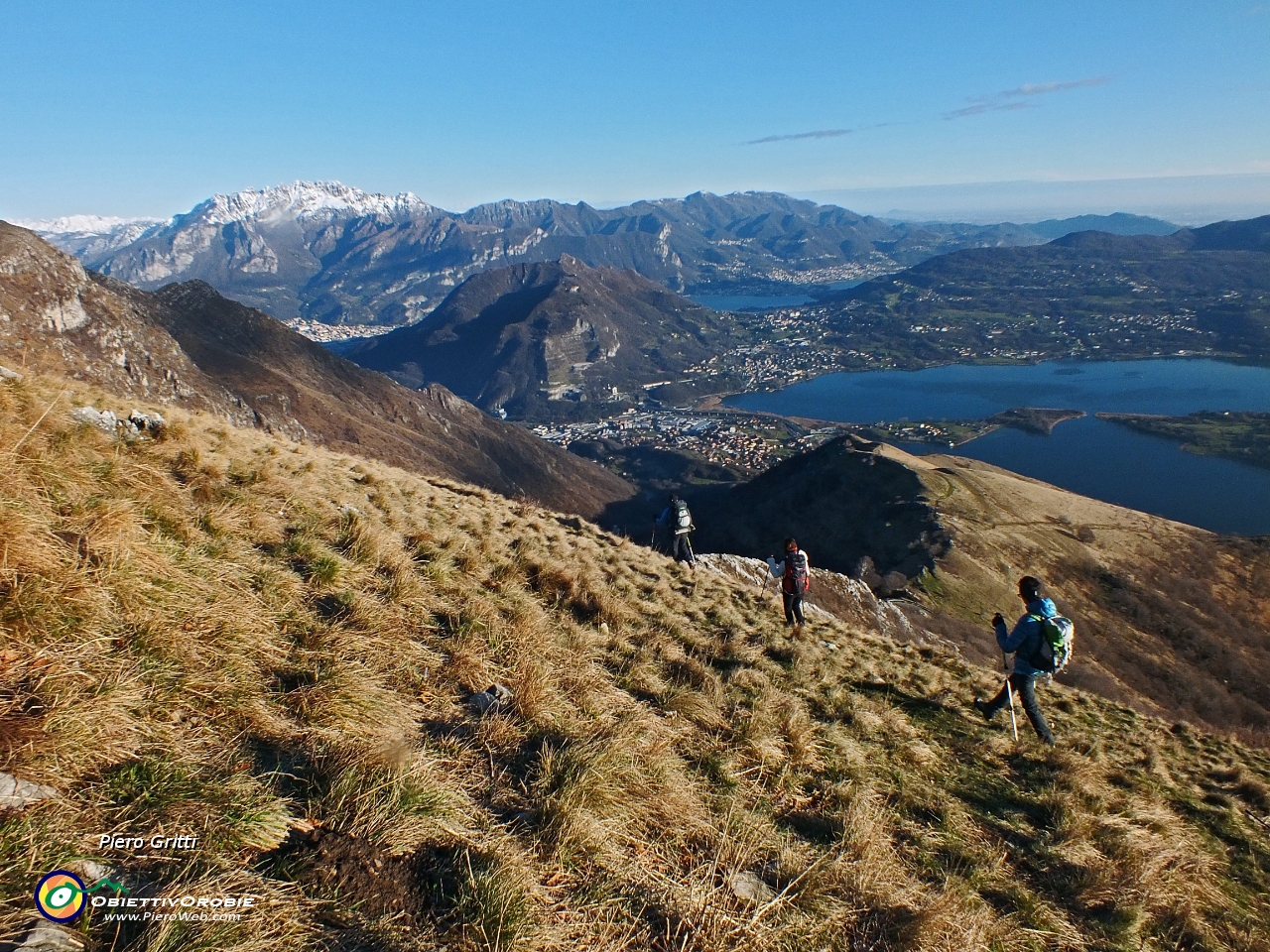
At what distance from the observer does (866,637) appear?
15.5 metres

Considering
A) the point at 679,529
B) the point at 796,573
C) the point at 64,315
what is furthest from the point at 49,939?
the point at 64,315

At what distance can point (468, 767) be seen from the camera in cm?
430

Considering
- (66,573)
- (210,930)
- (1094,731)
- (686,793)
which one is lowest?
(1094,731)

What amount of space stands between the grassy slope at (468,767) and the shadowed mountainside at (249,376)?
3573 cm

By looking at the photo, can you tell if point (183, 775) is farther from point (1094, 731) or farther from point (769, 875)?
point (1094, 731)

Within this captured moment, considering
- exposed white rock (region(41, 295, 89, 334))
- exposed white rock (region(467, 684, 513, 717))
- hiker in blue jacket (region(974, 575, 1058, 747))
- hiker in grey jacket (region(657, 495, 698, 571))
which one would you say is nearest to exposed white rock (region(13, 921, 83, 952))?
exposed white rock (region(467, 684, 513, 717))

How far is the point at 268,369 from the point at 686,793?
115638mm

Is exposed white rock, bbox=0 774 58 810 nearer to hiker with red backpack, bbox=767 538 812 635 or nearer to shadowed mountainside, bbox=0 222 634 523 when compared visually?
hiker with red backpack, bbox=767 538 812 635

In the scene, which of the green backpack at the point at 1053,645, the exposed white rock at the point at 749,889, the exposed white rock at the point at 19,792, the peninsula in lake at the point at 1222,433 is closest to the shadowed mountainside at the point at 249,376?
the exposed white rock at the point at 19,792

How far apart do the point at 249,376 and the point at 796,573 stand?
105142 millimetres

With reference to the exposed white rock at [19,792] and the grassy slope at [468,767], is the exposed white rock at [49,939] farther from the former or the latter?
the exposed white rock at [19,792]

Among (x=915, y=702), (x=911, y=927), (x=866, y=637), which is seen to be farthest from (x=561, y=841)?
(x=866, y=637)

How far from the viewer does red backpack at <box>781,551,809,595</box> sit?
519 inches

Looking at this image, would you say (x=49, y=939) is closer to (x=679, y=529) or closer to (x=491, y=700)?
(x=491, y=700)
